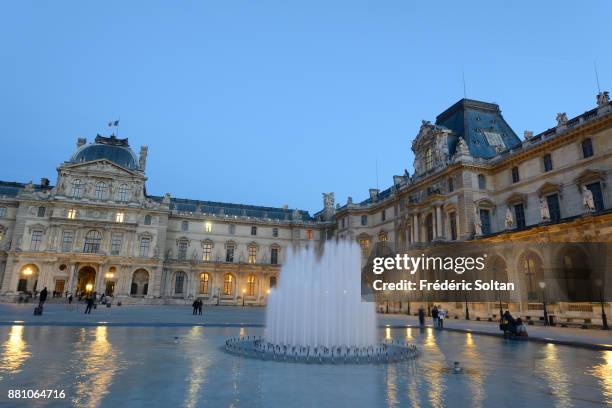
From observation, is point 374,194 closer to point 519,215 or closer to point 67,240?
point 519,215

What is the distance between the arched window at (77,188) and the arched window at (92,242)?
5.96 m

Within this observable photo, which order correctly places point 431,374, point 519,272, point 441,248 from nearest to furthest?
point 431,374 < point 519,272 < point 441,248

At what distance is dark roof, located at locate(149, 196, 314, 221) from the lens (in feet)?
234

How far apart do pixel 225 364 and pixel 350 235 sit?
50.6m

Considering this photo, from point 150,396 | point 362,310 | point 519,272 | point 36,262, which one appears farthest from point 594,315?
point 36,262

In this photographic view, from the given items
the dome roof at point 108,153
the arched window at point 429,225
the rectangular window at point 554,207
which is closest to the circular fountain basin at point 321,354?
the rectangular window at point 554,207

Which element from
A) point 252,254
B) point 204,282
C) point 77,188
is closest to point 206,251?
point 204,282

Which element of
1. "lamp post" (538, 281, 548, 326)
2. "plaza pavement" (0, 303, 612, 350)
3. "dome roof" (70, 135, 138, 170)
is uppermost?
"dome roof" (70, 135, 138, 170)

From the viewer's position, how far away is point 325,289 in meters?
15.8

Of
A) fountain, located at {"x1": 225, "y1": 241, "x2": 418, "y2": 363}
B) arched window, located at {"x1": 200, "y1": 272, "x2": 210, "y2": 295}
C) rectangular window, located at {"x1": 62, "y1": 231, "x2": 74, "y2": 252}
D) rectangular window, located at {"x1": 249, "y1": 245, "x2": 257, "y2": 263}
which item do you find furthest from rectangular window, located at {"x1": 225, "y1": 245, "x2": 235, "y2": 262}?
fountain, located at {"x1": 225, "y1": 241, "x2": 418, "y2": 363}

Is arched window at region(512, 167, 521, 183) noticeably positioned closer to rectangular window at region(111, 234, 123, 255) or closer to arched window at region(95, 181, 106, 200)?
rectangular window at region(111, 234, 123, 255)

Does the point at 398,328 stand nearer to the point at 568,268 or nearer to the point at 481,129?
the point at 568,268

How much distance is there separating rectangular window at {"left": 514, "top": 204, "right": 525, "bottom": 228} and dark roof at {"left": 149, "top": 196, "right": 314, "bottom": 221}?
1653 inches

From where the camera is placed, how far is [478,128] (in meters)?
46.7
